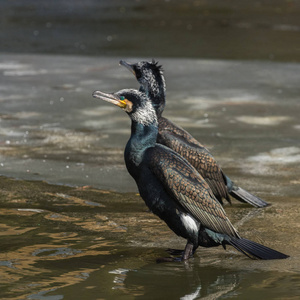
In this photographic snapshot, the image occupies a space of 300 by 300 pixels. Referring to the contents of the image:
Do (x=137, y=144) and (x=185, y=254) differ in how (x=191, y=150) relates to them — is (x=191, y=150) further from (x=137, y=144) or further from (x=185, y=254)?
(x=185, y=254)

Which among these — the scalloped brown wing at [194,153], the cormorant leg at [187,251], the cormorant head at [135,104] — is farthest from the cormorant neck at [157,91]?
the cormorant leg at [187,251]

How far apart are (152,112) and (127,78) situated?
705cm

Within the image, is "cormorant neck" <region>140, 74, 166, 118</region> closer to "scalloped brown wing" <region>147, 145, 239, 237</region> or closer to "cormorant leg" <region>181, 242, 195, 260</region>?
"scalloped brown wing" <region>147, 145, 239, 237</region>

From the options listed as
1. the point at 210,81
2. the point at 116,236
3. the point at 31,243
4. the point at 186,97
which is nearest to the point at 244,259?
the point at 116,236

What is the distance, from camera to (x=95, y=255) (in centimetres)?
541

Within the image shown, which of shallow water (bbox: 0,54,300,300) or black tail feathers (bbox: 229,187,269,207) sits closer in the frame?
shallow water (bbox: 0,54,300,300)

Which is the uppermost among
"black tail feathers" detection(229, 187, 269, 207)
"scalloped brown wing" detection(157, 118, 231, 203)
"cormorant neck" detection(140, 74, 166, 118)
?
"cormorant neck" detection(140, 74, 166, 118)

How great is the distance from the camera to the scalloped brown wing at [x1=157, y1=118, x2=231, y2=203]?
6.49 metres

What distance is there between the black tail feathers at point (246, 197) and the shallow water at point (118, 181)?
0.22 feet

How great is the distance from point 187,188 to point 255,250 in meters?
0.60

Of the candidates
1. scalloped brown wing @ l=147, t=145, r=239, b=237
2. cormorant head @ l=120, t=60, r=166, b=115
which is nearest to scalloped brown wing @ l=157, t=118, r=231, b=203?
cormorant head @ l=120, t=60, r=166, b=115

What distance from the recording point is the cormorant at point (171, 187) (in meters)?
5.30

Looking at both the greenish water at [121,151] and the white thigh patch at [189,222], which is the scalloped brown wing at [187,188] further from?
the greenish water at [121,151]

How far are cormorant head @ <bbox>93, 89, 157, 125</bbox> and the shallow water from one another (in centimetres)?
93
